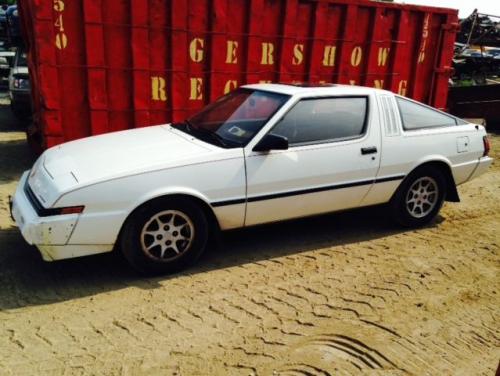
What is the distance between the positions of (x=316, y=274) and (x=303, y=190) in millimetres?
731

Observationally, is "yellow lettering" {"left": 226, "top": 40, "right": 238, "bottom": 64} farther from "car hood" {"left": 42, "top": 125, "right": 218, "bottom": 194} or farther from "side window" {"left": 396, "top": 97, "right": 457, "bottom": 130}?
"side window" {"left": 396, "top": 97, "right": 457, "bottom": 130}

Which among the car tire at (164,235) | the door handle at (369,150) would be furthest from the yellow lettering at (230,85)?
the car tire at (164,235)

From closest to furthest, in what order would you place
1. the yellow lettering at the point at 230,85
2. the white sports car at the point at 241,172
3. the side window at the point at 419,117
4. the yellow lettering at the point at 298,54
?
1. the white sports car at the point at 241,172
2. the side window at the point at 419,117
3. the yellow lettering at the point at 230,85
4. the yellow lettering at the point at 298,54

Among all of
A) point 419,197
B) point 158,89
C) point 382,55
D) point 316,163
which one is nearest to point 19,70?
point 158,89

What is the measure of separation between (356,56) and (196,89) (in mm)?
2659

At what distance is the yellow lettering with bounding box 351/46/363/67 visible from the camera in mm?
7398

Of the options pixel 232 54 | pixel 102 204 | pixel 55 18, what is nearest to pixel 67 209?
pixel 102 204

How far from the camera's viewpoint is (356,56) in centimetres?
745

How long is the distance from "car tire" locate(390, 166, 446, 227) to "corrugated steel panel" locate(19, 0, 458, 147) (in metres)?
2.97

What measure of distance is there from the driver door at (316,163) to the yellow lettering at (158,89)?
111 inches

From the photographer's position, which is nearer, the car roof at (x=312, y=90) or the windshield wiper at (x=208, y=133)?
the windshield wiper at (x=208, y=133)

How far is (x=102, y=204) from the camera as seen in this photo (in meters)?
3.41

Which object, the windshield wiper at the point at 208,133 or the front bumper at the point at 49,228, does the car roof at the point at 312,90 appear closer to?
the windshield wiper at the point at 208,133

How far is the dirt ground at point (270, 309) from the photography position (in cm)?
280
